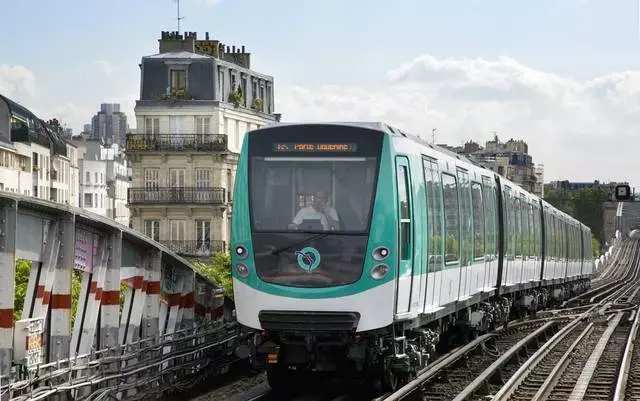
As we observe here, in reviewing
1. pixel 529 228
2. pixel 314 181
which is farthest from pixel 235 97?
pixel 314 181

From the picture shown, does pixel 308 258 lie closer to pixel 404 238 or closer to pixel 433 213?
pixel 404 238

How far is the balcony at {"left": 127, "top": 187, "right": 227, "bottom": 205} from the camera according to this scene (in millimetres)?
76812

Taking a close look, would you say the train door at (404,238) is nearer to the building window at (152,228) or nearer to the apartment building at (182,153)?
the apartment building at (182,153)

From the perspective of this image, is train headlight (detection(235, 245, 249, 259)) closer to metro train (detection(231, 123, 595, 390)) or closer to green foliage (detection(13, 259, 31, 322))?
metro train (detection(231, 123, 595, 390))

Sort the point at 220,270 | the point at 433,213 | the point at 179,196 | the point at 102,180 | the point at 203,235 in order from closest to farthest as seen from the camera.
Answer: the point at 433,213, the point at 220,270, the point at 203,235, the point at 179,196, the point at 102,180

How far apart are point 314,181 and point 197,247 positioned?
195 feet

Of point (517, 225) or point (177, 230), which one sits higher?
point (177, 230)

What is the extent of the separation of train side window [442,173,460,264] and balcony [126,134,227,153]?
55.7 m

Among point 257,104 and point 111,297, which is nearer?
point 111,297

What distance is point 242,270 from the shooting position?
1750 centimetres

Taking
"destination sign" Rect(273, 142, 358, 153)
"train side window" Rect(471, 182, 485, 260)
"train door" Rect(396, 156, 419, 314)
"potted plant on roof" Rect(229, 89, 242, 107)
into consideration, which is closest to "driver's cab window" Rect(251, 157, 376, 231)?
"destination sign" Rect(273, 142, 358, 153)

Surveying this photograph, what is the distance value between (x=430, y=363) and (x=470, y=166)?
3913 millimetres

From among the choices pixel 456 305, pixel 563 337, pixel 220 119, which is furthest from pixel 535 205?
pixel 220 119

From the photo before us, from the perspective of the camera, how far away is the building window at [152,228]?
78000 mm
